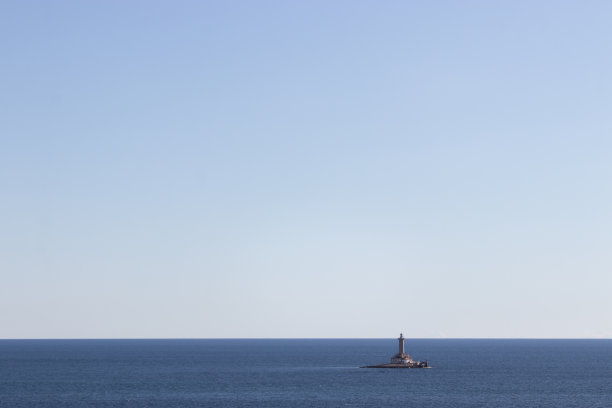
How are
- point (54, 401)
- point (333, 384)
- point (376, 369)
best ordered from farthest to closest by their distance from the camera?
point (376, 369) < point (333, 384) < point (54, 401)

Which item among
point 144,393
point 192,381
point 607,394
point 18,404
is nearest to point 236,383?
point 192,381

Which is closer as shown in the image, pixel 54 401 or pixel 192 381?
pixel 54 401

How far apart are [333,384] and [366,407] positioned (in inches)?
1468

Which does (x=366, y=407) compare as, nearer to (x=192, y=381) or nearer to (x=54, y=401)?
(x=54, y=401)

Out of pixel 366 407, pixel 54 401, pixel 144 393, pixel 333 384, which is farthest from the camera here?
pixel 333 384

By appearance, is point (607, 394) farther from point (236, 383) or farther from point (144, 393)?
point (144, 393)

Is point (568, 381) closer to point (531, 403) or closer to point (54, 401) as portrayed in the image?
point (531, 403)

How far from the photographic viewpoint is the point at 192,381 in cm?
16450

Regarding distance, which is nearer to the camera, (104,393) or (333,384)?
(104,393)

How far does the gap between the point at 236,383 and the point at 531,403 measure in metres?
56.5

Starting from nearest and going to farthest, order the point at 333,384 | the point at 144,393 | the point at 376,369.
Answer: the point at 144,393 < the point at 333,384 < the point at 376,369

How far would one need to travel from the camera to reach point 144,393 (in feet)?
449

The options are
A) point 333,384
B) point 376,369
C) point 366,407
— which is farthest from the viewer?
point 376,369

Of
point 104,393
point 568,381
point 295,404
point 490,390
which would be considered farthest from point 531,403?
point 104,393
